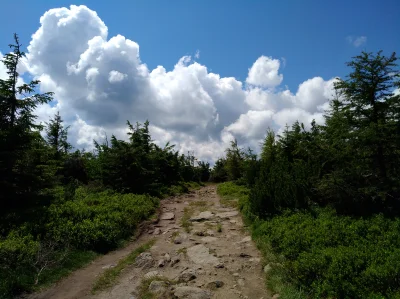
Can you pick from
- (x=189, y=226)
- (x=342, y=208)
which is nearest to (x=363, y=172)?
(x=342, y=208)

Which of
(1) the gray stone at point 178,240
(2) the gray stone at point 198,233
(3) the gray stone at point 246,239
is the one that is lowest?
(3) the gray stone at point 246,239

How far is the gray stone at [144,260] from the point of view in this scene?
881 centimetres

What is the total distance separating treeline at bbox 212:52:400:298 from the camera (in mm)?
5867

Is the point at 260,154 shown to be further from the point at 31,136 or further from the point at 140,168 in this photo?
the point at 31,136

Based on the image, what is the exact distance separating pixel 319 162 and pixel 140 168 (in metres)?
11.5

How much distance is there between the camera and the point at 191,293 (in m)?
6.72

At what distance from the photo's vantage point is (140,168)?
64.7 feet

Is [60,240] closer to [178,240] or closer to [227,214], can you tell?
[178,240]

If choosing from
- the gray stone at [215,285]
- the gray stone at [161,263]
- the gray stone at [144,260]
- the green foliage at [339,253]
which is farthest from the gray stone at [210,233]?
the gray stone at [215,285]

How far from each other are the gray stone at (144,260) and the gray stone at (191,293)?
6.97ft

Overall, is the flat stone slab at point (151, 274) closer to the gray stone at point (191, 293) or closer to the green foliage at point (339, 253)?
the gray stone at point (191, 293)

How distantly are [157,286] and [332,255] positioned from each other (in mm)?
4221

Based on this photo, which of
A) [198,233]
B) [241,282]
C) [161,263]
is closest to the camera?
[241,282]

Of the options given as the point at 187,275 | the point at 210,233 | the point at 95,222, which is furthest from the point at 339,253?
the point at 95,222
